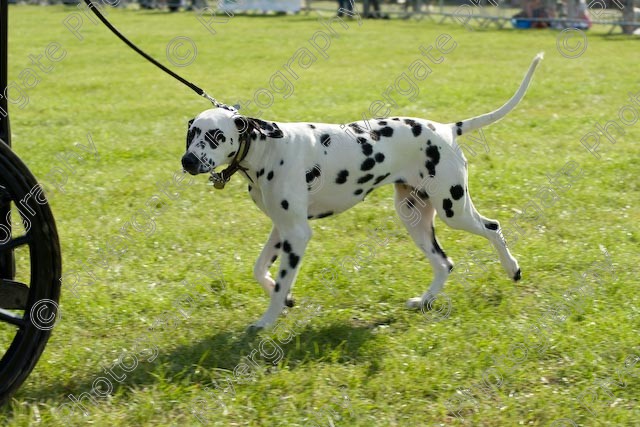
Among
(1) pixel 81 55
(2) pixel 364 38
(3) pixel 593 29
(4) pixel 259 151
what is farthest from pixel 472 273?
(3) pixel 593 29

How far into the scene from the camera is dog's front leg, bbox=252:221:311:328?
5.16 meters

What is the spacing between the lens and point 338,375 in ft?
15.4

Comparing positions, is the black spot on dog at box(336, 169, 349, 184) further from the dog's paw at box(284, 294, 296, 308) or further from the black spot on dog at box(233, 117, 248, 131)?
the dog's paw at box(284, 294, 296, 308)

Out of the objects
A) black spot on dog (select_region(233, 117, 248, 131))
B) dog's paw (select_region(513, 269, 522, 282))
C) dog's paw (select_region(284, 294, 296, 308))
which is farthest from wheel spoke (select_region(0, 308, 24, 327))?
dog's paw (select_region(513, 269, 522, 282))

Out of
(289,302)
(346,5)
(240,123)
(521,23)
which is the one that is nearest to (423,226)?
(289,302)

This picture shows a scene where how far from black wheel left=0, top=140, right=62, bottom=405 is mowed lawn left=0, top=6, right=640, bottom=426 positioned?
37 centimetres

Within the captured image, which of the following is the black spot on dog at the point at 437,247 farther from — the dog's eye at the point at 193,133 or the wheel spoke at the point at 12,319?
the wheel spoke at the point at 12,319

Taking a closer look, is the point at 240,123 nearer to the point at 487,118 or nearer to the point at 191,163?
the point at 191,163

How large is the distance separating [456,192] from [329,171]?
0.87 metres

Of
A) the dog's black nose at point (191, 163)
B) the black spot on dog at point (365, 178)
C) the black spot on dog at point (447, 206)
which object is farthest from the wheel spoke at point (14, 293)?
the black spot on dog at point (447, 206)

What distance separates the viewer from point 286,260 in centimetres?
520

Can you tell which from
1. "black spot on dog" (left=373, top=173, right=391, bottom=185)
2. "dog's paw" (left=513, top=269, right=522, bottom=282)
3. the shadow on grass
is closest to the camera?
the shadow on grass

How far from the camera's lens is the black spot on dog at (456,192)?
18.2 feet

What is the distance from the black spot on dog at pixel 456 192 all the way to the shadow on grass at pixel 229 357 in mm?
957
